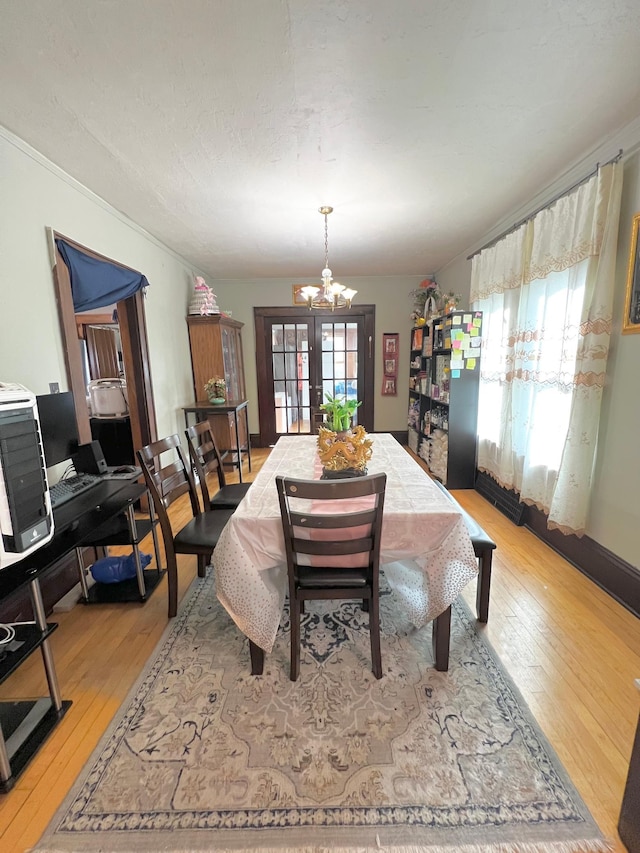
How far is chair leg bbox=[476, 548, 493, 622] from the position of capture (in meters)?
1.78

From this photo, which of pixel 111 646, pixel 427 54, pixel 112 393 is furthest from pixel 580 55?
pixel 112 393

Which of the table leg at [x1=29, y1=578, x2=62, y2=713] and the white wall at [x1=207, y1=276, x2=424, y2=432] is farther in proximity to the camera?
the white wall at [x1=207, y1=276, x2=424, y2=432]

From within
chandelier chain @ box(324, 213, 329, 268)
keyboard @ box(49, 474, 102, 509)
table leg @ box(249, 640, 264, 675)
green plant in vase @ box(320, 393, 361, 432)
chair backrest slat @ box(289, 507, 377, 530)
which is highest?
chandelier chain @ box(324, 213, 329, 268)

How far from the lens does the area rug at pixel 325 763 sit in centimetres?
105

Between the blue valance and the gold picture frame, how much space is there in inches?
130

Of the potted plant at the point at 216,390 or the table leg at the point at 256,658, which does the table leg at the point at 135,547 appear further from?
the potted plant at the point at 216,390

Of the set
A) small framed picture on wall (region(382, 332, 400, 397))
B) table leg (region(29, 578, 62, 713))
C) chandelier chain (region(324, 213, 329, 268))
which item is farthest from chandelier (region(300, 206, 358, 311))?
table leg (region(29, 578, 62, 713))

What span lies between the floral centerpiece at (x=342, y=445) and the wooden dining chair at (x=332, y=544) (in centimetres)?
28

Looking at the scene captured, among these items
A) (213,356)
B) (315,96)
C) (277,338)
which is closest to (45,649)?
(315,96)

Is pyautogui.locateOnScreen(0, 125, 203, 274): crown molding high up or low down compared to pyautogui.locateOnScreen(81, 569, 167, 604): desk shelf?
up

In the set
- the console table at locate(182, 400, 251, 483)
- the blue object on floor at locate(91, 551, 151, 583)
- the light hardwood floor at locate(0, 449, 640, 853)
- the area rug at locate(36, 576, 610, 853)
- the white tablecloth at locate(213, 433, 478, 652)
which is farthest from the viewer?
the console table at locate(182, 400, 251, 483)

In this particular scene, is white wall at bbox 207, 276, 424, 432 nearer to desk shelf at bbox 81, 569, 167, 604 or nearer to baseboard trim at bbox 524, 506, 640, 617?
baseboard trim at bbox 524, 506, 640, 617

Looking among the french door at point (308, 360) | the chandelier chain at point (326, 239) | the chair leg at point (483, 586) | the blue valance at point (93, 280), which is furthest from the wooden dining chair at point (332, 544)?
the french door at point (308, 360)

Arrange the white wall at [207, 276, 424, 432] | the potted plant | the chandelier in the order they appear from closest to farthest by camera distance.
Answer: the chandelier, the potted plant, the white wall at [207, 276, 424, 432]
